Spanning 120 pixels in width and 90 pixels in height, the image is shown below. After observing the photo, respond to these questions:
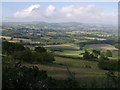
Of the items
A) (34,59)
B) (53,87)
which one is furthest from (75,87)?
(34,59)

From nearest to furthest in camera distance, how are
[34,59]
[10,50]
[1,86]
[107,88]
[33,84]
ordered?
[1,86] < [33,84] < [107,88] < [34,59] < [10,50]

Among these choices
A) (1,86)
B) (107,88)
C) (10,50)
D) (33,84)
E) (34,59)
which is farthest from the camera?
(10,50)

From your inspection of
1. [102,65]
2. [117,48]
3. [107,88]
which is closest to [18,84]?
[107,88]

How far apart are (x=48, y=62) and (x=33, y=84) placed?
7090 mm

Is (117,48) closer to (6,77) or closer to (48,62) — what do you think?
(48,62)

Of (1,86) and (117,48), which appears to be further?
(117,48)

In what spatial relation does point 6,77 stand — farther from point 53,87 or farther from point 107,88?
point 107,88

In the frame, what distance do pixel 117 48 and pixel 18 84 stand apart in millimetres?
17876

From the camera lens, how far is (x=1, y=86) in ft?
16.6

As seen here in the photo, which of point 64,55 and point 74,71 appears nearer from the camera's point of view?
point 74,71

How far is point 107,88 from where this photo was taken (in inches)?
228

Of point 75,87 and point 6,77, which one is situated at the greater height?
point 6,77

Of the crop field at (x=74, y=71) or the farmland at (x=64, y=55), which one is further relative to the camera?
the farmland at (x=64, y=55)

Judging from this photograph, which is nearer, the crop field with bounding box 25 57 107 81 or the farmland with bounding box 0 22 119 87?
the crop field with bounding box 25 57 107 81
